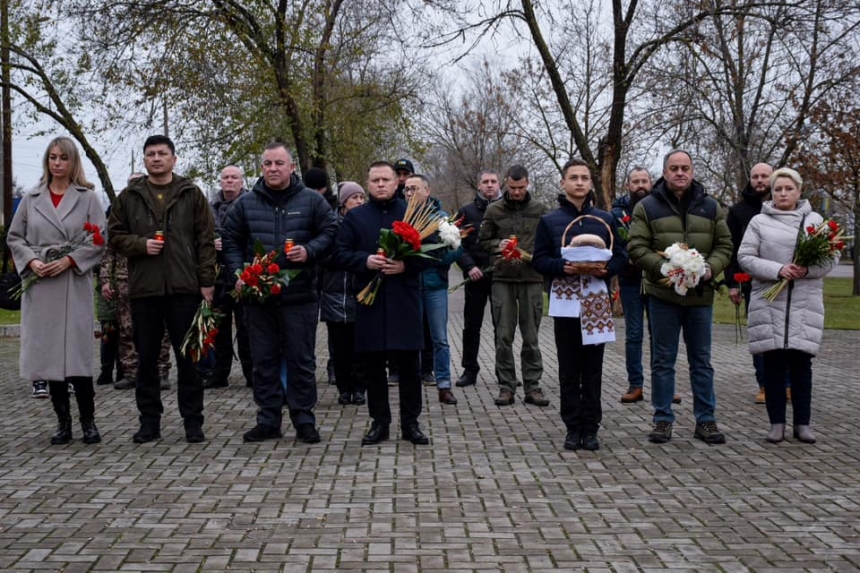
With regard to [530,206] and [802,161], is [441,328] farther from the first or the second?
[802,161]

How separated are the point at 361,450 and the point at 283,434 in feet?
3.35

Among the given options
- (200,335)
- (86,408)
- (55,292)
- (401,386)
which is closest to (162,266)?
(200,335)

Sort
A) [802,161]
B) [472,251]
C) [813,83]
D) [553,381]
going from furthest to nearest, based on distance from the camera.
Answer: [802,161]
[813,83]
[553,381]
[472,251]

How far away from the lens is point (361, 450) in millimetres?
7895

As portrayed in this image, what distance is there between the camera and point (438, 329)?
1076cm

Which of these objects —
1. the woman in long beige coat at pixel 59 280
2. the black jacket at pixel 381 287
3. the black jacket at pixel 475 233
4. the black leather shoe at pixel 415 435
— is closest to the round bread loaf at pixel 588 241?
the black jacket at pixel 381 287

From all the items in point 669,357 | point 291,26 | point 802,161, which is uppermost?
point 291,26

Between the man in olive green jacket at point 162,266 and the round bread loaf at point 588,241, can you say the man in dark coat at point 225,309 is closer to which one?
the man in olive green jacket at point 162,266

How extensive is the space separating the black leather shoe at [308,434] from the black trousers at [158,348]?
83cm

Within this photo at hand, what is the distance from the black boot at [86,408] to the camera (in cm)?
823

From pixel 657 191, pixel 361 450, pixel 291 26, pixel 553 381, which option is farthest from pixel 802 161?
pixel 361 450

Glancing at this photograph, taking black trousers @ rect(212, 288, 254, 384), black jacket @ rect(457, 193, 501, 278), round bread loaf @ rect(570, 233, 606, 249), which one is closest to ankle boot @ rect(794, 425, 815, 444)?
round bread loaf @ rect(570, 233, 606, 249)

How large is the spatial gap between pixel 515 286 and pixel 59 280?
4.39m

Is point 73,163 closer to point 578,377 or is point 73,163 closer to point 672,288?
point 578,377
